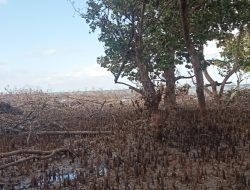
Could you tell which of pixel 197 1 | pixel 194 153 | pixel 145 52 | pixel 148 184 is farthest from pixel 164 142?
pixel 145 52

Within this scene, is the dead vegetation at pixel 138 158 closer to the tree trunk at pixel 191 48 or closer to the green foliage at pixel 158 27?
the tree trunk at pixel 191 48

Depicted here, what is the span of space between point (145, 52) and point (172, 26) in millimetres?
3002

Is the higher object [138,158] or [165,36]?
[165,36]

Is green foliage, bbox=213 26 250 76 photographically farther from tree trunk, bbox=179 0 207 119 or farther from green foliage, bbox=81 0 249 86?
tree trunk, bbox=179 0 207 119

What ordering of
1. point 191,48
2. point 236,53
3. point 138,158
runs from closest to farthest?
point 138,158 < point 191,48 < point 236,53

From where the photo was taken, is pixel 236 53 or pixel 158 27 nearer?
pixel 158 27

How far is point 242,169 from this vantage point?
7.05 m

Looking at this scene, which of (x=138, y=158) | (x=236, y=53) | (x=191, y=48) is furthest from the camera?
(x=236, y=53)

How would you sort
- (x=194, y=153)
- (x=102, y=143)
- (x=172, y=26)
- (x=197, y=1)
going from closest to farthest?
(x=194, y=153), (x=102, y=143), (x=197, y=1), (x=172, y=26)

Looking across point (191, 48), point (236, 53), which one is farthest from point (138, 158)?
point (236, 53)

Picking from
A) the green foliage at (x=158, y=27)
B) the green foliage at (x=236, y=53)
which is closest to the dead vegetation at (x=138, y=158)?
the green foliage at (x=158, y=27)

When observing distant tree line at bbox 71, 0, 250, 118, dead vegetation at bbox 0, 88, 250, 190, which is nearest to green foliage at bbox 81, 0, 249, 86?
distant tree line at bbox 71, 0, 250, 118

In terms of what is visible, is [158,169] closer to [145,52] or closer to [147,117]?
[147,117]

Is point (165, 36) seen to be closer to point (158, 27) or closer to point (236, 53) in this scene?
point (158, 27)
